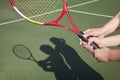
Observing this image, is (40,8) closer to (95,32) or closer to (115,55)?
(95,32)

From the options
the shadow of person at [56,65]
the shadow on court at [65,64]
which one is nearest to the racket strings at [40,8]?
the shadow on court at [65,64]

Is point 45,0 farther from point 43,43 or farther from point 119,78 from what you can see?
point 119,78

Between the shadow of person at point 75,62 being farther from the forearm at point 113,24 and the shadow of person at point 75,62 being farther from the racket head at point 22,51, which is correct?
the forearm at point 113,24

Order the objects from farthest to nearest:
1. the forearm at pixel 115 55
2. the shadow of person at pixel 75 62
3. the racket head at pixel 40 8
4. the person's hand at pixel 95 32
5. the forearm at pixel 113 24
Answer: the racket head at pixel 40 8 < the shadow of person at pixel 75 62 < the forearm at pixel 113 24 < the person's hand at pixel 95 32 < the forearm at pixel 115 55

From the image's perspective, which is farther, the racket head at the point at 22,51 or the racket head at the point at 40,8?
the racket head at the point at 40,8

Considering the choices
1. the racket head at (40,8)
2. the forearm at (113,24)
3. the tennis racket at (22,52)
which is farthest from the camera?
the racket head at (40,8)

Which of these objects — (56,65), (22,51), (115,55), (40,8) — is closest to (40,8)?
(40,8)

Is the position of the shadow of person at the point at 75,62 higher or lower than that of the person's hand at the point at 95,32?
lower
